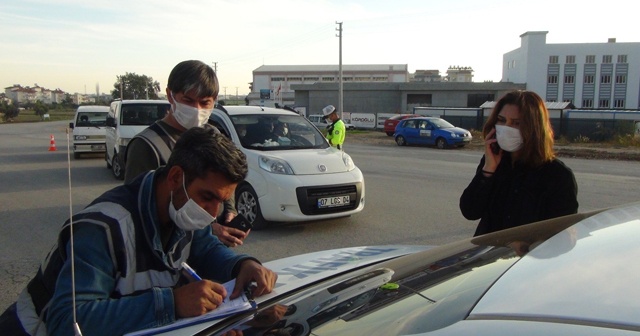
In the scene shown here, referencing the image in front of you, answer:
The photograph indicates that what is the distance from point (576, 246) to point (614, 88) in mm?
79421

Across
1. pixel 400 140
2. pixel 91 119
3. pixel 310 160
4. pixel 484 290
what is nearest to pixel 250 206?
pixel 310 160

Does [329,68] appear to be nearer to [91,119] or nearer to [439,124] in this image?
[439,124]

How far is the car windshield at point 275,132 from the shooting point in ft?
28.1

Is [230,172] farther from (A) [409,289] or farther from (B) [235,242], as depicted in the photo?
(B) [235,242]

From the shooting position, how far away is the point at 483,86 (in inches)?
2467

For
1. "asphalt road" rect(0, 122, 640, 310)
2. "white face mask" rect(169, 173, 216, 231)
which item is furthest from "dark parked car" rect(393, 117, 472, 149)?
"white face mask" rect(169, 173, 216, 231)

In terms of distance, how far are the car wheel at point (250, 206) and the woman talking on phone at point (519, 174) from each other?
16.2 feet

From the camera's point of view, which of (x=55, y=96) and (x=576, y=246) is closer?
(x=576, y=246)

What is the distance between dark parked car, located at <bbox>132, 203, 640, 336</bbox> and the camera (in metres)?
1.27

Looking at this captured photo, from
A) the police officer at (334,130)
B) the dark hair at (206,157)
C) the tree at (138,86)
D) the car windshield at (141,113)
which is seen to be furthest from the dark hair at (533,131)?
the tree at (138,86)

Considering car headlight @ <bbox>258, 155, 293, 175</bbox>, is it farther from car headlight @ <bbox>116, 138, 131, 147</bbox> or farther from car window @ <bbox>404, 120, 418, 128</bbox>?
car window @ <bbox>404, 120, 418, 128</bbox>

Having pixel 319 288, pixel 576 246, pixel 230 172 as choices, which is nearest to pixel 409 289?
pixel 319 288

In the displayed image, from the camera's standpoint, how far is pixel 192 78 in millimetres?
3408

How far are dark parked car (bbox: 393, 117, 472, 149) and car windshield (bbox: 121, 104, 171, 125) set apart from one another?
15.4 m
